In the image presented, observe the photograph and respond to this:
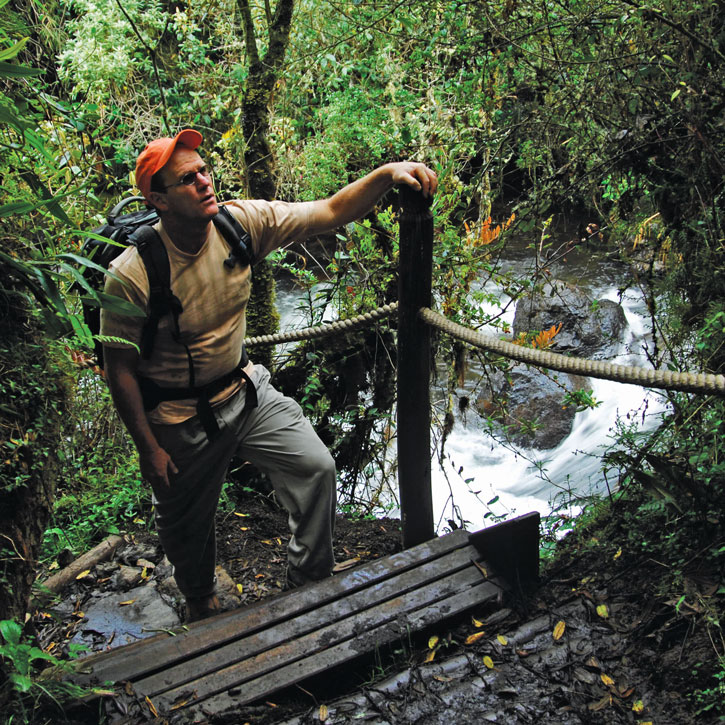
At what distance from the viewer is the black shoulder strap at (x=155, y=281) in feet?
9.16

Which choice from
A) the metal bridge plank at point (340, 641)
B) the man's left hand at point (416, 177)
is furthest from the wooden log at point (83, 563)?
the man's left hand at point (416, 177)

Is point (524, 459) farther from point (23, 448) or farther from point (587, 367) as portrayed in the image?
point (23, 448)

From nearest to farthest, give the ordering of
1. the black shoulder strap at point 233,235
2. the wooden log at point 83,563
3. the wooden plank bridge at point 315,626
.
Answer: the wooden plank bridge at point 315,626 → the black shoulder strap at point 233,235 → the wooden log at point 83,563

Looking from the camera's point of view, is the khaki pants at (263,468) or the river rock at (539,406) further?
the river rock at (539,406)

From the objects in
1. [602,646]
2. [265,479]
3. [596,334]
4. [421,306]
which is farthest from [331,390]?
[596,334]

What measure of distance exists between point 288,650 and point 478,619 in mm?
743

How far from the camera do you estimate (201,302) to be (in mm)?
2926

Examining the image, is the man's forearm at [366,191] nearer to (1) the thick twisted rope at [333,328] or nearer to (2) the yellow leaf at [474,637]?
(1) the thick twisted rope at [333,328]

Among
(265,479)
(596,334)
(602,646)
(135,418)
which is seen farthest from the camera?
(596,334)

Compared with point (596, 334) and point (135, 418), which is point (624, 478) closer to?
point (135, 418)

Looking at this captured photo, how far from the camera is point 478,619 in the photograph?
2850mm

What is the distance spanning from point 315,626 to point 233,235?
1579mm

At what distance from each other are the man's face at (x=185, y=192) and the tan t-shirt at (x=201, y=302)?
116 mm

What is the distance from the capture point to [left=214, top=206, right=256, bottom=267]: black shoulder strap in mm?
3041
